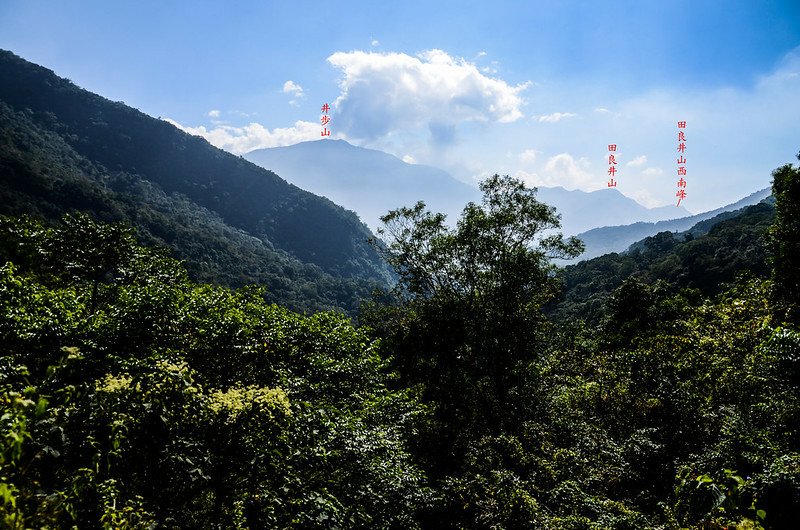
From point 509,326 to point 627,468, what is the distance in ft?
40.6

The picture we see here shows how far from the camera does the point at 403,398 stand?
12734 mm

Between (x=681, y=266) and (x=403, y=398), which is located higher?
(x=681, y=266)

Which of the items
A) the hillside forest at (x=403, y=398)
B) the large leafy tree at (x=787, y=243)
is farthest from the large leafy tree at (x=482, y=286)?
the large leafy tree at (x=787, y=243)

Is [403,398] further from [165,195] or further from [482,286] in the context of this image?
[165,195]

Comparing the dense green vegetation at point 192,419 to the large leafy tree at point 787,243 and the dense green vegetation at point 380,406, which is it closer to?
the dense green vegetation at point 380,406

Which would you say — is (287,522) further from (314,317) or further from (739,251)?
(739,251)

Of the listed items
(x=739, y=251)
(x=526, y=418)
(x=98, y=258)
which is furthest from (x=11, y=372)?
(x=739, y=251)

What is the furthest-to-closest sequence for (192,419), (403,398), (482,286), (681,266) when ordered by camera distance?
Result: 1. (681,266)
2. (482,286)
3. (403,398)
4. (192,419)

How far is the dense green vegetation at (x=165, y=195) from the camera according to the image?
96.4 m

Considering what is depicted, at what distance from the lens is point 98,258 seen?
71.4 feet

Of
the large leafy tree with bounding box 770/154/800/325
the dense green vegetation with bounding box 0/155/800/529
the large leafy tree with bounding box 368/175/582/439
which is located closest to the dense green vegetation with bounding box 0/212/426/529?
the dense green vegetation with bounding box 0/155/800/529

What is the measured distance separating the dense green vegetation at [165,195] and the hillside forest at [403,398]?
84.6 meters

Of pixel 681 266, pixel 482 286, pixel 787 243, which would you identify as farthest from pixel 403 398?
pixel 681 266

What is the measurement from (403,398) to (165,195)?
185 metres
